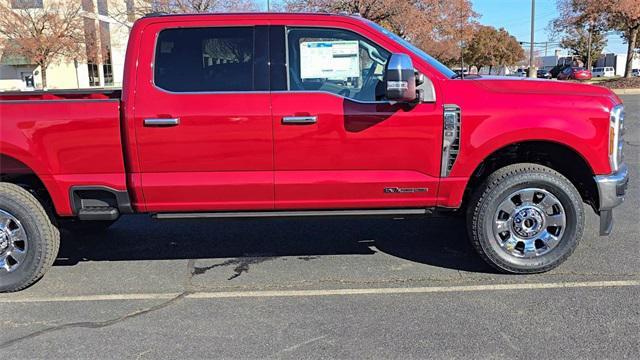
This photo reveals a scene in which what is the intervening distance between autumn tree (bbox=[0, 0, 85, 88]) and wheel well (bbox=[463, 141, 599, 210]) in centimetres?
3906

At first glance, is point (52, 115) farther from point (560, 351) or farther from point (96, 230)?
point (560, 351)

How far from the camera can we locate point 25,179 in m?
4.43

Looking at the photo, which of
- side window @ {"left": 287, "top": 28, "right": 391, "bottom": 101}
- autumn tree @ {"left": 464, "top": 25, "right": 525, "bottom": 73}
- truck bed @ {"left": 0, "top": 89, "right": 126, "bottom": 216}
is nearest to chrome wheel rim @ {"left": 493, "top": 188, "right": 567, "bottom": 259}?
side window @ {"left": 287, "top": 28, "right": 391, "bottom": 101}

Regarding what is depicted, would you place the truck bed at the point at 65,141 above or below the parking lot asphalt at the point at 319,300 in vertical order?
above

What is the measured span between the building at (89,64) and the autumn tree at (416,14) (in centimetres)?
2102

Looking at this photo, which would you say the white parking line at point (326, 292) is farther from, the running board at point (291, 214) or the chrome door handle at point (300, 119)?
the chrome door handle at point (300, 119)

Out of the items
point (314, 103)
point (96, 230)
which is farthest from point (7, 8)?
point (314, 103)

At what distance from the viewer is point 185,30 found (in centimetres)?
420

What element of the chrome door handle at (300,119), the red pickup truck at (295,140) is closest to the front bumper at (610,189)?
the red pickup truck at (295,140)

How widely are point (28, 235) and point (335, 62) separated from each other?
2.75m

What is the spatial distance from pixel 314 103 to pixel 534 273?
2283 mm

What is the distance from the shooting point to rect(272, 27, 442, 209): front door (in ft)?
13.3

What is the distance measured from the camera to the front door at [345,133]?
13.3 feet

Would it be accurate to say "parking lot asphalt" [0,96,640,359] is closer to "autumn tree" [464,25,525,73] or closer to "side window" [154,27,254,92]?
"side window" [154,27,254,92]
